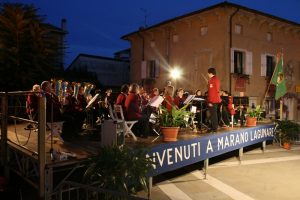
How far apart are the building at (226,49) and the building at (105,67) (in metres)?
7.72

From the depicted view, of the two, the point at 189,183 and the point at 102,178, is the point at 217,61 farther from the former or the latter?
the point at 102,178

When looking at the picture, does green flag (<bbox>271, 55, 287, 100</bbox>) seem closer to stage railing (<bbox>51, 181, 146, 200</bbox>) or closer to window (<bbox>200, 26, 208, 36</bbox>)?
window (<bbox>200, 26, 208, 36</bbox>)

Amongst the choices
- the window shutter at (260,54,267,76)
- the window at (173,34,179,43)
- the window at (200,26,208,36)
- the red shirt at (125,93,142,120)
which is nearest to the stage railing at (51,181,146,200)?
the red shirt at (125,93,142,120)

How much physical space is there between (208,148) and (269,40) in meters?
14.5

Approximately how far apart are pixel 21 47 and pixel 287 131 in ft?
40.1

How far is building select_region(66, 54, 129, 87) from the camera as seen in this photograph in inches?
1185

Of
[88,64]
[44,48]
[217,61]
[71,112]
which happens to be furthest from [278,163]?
[88,64]

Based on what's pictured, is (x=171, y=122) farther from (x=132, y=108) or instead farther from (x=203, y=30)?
(x=203, y=30)

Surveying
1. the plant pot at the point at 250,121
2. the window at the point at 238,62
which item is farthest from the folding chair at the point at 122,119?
the window at the point at 238,62

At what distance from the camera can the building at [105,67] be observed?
3011cm

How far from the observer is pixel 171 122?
729cm

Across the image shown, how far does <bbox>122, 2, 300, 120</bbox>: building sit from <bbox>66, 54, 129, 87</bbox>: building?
772 cm

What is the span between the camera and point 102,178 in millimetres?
5102

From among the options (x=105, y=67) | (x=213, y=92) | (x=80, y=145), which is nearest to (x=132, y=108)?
(x=80, y=145)
